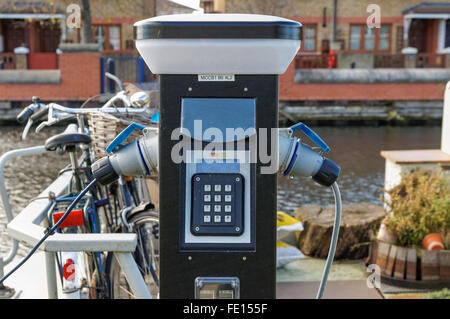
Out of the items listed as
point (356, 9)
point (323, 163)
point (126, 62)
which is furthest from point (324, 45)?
point (323, 163)

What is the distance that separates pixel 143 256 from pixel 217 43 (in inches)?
73.6

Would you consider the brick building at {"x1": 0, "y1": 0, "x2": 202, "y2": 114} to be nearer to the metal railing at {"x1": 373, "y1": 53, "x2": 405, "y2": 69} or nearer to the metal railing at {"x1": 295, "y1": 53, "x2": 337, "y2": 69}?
the metal railing at {"x1": 295, "y1": 53, "x2": 337, "y2": 69}

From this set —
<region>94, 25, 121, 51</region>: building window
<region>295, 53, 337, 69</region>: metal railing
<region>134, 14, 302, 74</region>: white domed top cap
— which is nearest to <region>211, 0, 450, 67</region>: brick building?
<region>295, 53, 337, 69</region>: metal railing

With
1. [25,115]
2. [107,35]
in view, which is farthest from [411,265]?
[107,35]

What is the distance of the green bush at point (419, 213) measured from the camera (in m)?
3.87

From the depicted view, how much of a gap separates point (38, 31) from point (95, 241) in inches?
996

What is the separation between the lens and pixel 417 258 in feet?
12.5

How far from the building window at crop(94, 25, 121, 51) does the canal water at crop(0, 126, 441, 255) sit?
10053 millimetres

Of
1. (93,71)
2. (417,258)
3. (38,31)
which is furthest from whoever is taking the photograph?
(38,31)

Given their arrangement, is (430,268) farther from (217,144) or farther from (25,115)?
(217,144)

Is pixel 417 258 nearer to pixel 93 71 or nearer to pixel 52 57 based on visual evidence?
pixel 93 71

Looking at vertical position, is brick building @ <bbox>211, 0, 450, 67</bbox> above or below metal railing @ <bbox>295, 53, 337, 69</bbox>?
above

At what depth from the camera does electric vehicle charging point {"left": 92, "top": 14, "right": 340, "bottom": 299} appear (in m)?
1.35
